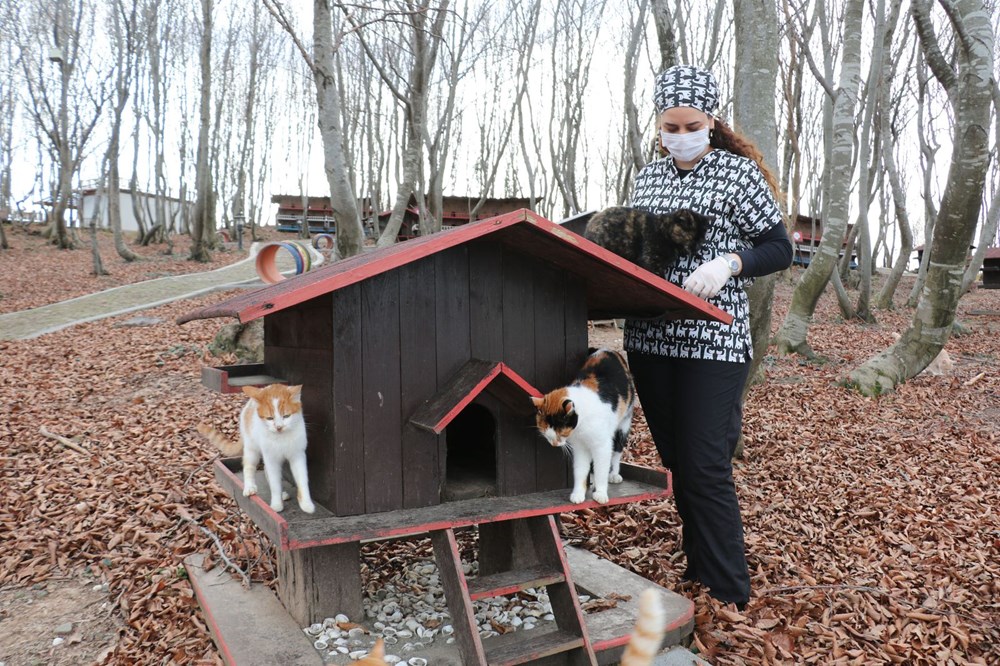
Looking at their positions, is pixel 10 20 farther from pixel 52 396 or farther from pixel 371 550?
pixel 371 550

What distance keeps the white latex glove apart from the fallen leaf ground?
1534mm

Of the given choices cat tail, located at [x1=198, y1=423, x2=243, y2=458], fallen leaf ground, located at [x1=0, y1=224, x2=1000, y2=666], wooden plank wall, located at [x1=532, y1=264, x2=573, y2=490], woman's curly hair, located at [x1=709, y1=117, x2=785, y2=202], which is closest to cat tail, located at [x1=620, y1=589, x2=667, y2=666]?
wooden plank wall, located at [x1=532, y1=264, x2=573, y2=490]

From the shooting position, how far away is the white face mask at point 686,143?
2926mm

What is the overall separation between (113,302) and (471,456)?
13.2 metres

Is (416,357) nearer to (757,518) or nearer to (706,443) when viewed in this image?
(706,443)

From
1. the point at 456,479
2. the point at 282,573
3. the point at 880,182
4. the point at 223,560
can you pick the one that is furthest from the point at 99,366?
the point at 880,182

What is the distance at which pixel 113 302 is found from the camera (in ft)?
45.9

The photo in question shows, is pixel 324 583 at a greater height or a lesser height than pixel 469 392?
lesser

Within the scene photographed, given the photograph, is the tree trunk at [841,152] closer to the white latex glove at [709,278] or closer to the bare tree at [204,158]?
the white latex glove at [709,278]

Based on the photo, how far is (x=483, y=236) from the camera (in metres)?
2.61

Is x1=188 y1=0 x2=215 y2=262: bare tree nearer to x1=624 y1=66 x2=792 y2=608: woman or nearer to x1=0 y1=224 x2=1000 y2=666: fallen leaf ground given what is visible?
x1=0 y1=224 x2=1000 y2=666: fallen leaf ground

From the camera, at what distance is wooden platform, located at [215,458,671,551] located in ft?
7.49

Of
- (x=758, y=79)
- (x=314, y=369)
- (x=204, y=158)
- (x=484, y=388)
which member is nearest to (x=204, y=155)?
(x=204, y=158)

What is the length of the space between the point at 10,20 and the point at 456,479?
25.3m
